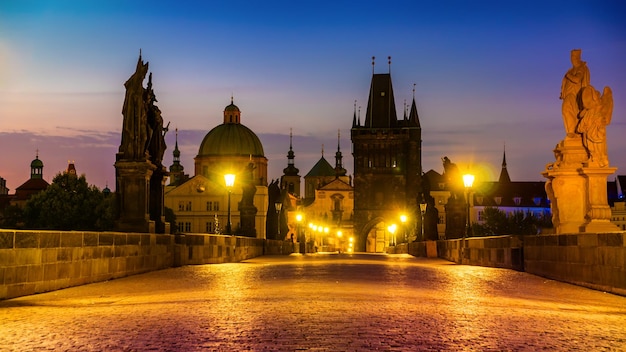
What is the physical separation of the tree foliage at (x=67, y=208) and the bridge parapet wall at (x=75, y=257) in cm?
6498

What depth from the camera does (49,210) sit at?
280 feet

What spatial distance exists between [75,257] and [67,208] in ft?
243

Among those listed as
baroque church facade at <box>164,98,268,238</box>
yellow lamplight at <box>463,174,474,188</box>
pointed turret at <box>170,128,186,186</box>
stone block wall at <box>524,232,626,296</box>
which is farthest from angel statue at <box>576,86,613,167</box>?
pointed turret at <box>170,128,186,186</box>

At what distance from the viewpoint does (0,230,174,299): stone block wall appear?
11.9 meters

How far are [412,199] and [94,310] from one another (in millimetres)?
128917

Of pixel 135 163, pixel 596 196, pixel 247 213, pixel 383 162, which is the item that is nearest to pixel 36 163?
pixel 383 162

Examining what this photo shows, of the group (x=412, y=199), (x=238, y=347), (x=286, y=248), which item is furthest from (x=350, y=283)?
(x=412, y=199)

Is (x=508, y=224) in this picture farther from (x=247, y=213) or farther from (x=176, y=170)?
(x=176, y=170)

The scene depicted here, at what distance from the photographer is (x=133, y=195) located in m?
20.7

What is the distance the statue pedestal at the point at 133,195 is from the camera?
67.8 feet

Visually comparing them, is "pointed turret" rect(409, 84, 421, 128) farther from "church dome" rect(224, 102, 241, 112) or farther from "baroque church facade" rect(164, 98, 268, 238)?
"church dome" rect(224, 102, 241, 112)

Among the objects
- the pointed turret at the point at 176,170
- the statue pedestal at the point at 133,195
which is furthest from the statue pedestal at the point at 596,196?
the pointed turret at the point at 176,170

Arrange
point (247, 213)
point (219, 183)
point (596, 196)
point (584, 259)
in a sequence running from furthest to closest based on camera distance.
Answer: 1. point (219, 183)
2. point (247, 213)
3. point (596, 196)
4. point (584, 259)

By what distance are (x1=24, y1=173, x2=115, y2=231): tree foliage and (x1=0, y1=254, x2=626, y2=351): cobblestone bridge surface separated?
7325 cm
